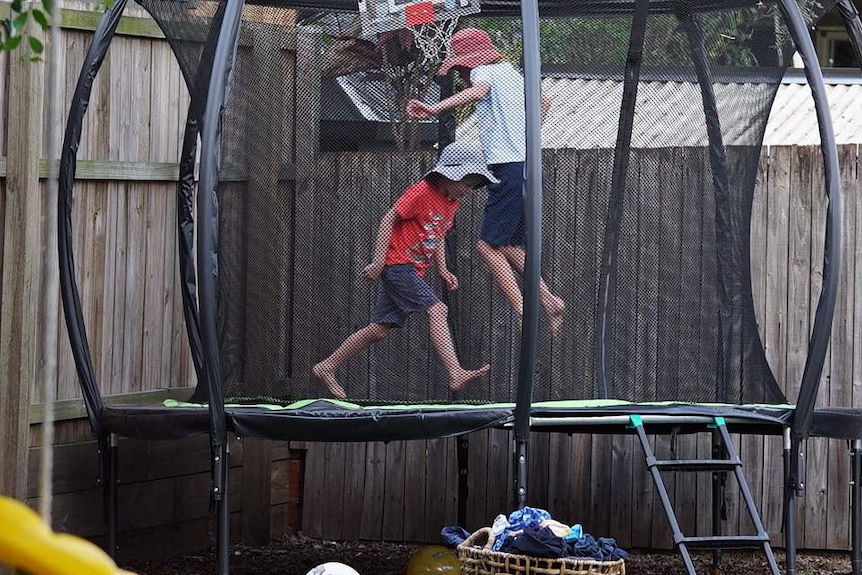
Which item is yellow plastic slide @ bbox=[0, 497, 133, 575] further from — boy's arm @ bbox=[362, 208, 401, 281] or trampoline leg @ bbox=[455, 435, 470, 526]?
trampoline leg @ bbox=[455, 435, 470, 526]

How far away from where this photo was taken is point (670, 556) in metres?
6.03

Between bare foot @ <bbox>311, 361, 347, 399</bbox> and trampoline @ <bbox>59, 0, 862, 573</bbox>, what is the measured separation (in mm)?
26

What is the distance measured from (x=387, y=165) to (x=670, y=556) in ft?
8.01

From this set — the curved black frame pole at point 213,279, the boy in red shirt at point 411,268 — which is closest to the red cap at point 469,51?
the boy in red shirt at point 411,268

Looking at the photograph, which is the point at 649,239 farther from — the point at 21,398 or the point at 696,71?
the point at 21,398

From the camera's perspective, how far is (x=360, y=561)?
5.72m

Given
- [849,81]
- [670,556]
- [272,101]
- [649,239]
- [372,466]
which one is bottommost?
[670,556]

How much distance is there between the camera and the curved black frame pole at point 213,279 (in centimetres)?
429

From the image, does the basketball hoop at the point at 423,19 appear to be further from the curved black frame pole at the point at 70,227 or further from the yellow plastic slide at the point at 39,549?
the yellow plastic slide at the point at 39,549

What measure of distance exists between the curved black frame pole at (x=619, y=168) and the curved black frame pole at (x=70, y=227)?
216 centimetres

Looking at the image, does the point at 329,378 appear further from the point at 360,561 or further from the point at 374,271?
the point at 360,561

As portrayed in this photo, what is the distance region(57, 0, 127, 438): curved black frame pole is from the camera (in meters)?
4.69

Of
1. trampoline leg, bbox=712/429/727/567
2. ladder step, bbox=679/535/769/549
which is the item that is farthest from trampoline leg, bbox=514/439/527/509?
trampoline leg, bbox=712/429/727/567

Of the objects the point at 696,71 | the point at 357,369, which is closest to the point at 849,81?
the point at 696,71
